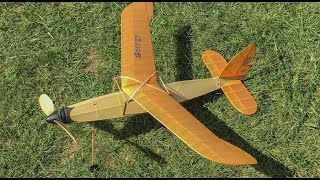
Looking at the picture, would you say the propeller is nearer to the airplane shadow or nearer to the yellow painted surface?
the yellow painted surface

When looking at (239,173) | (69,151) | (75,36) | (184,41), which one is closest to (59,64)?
(75,36)

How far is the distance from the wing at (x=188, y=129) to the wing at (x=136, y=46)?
30cm

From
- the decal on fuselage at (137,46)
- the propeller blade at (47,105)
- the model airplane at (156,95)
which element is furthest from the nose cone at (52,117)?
the decal on fuselage at (137,46)

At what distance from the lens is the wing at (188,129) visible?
5.04 meters

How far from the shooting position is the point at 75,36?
834 cm

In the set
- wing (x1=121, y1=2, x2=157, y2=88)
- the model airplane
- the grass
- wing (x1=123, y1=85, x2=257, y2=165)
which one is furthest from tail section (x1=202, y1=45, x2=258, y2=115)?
wing (x1=123, y1=85, x2=257, y2=165)

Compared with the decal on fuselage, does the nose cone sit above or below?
below

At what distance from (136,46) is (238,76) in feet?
6.45

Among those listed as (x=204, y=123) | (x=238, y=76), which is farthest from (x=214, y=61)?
(x=204, y=123)

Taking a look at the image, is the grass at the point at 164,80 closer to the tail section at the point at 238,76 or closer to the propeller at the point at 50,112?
the tail section at the point at 238,76

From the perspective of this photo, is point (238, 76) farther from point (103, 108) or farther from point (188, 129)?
point (103, 108)

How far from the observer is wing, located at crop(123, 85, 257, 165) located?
199 inches

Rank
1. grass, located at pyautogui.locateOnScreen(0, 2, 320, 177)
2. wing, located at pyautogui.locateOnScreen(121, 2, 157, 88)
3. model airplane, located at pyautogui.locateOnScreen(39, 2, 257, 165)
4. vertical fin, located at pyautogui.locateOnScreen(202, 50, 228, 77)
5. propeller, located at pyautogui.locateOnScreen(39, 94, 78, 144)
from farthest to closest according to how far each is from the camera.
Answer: vertical fin, located at pyautogui.locateOnScreen(202, 50, 228, 77) → grass, located at pyautogui.locateOnScreen(0, 2, 320, 177) → wing, located at pyautogui.locateOnScreen(121, 2, 157, 88) → propeller, located at pyautogui.locateOnScreen(39, 94, 78, 144) → model airplane, located at pyautogui.locateOnScreen(39, 2, 257, 165)

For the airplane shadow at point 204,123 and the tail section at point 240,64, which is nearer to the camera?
the airplane shadow at point 204,123
